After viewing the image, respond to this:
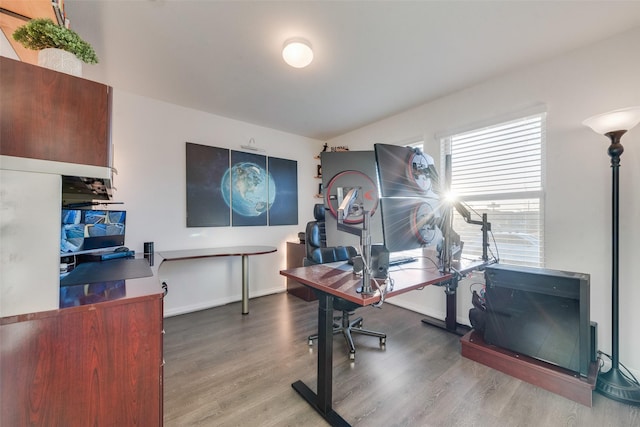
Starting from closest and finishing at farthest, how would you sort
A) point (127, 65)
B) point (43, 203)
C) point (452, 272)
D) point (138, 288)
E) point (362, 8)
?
point (43, 203)
point (138, 288)
point (362, 8)
point (452, 272)
point (127, 65)

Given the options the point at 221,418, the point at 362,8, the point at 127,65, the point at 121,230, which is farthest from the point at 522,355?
the point at 127,65

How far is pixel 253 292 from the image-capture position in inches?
147

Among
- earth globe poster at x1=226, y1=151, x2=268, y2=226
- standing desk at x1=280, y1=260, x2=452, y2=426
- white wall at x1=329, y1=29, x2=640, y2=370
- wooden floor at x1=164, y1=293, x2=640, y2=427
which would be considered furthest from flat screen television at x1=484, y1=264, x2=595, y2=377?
earth globe poster at x1=226, y1=151, x2=268, y2=226

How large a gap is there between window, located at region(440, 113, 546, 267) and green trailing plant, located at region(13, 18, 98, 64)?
267 centimetres

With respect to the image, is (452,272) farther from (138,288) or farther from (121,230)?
(121,230)

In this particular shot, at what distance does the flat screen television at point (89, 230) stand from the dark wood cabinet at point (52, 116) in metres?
0.98

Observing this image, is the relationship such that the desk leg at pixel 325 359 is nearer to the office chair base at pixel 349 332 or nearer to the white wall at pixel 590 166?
the office chair base at pixel 349 332

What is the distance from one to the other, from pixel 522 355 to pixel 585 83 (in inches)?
89.4

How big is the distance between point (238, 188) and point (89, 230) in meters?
1.81

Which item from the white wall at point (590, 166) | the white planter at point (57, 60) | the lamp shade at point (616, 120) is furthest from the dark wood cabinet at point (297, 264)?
the lamp shade at point (616, 120)

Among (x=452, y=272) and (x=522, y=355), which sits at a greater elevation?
(x=452, y=272)

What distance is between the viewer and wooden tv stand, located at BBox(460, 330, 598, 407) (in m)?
1.62

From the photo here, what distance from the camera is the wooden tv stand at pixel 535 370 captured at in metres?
1.62

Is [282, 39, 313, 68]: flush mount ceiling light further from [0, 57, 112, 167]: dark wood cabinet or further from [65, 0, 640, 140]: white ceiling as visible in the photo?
[0, 57, 112, 167]: dark wood cabinet
